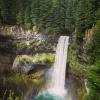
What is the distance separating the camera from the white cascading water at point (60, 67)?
40.8 meters

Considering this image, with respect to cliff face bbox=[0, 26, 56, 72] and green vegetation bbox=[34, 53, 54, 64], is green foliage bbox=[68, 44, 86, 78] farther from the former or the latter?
cliff face bbox=[0, 26, 56, 72]

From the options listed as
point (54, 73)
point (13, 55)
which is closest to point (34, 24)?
point (13, 55)

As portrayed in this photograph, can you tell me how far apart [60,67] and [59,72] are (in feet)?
2.81

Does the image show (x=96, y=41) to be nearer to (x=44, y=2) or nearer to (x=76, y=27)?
(x=76, y=27)

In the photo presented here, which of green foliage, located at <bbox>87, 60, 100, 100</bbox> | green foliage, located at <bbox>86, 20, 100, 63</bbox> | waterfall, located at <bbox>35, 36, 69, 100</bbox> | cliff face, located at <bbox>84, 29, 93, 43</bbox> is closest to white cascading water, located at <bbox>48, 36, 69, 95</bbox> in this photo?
waterfall, located at <bbox>35, 36, 69, 100</bbox>

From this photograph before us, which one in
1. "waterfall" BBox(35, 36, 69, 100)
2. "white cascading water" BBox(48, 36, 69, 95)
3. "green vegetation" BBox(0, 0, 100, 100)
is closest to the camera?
"green vegetation" BBox(0, 0, 100, 100)

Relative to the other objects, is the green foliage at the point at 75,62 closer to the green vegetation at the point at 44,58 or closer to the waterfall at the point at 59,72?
the waterfall at the point at 59,72

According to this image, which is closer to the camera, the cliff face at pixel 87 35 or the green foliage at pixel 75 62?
the cliff face at pixel 87 35

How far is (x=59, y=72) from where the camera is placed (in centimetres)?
4166

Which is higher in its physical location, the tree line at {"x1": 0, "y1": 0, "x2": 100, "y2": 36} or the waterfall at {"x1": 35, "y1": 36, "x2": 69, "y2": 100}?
the tree line at {"x1": 0, "y1": 0, "x2": 100, "y2": 36}

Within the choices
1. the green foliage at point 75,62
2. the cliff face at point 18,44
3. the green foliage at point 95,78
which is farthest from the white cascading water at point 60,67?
the green foliage at point 95,78

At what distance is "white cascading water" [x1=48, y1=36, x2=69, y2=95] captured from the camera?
40.8 meters

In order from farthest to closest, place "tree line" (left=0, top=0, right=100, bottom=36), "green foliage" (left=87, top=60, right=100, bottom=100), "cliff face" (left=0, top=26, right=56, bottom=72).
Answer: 1. "cliff face" (left=0, top=26, right=56, bottom=72)
2. "tree line" (left=0, top=0, right=100, bottom=36)
3. "green foliage" (left=87, top=60, right=100, bottom=100)

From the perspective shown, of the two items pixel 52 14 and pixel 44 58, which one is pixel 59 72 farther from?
pixel 52 14
